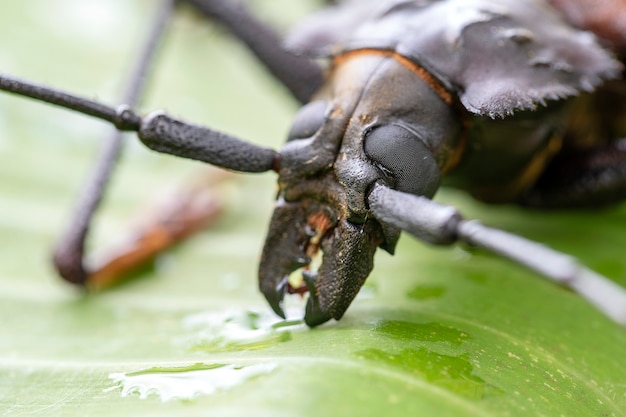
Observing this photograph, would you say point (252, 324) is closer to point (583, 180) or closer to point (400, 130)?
point (400, 130)

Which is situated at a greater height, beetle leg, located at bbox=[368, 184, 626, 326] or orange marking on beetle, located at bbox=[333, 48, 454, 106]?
orange marking on beetle, located at bbox=[333, 48, 454, 106]

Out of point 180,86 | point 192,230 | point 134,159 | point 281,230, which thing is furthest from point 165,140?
point 180,86

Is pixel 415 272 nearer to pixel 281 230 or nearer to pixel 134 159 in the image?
pixel 281 230

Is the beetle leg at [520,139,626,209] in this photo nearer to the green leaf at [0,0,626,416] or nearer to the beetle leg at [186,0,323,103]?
the green leaf at [0,0,626,416]

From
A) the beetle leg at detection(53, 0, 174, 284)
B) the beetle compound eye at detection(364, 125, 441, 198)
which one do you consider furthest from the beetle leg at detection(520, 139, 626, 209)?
the beetle leg at detection(53, 0, 174, 284)

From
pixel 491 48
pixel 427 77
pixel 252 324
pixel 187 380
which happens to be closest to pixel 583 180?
pixel 491 48

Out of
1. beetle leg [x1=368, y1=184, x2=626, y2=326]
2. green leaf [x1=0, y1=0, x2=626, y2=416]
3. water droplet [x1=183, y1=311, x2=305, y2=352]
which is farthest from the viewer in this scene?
water droplet [x1=183, y1=311, x2=305, y2=352]
